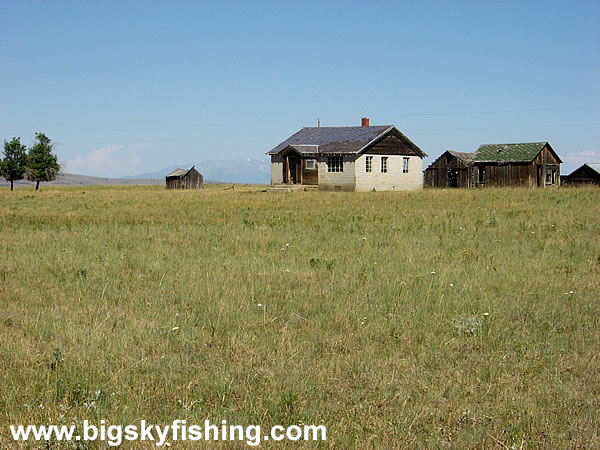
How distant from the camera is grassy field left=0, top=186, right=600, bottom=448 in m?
4.23

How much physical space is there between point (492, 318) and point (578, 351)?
1146mm

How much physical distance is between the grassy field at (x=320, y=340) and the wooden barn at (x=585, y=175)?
4942 centimetres

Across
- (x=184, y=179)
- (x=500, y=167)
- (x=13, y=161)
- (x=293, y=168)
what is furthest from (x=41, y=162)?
(x=500, y=167)

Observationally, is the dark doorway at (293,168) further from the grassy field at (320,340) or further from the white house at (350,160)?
the grassy field at (320,340)

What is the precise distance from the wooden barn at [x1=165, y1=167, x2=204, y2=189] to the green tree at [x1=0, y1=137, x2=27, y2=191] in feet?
95.7

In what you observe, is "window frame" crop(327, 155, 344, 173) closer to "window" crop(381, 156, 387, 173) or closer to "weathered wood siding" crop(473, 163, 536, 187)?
"window" crop(381, 156, 387, 173)

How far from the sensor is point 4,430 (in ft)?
13.1

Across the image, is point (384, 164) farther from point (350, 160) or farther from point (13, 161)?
point (13, 161)

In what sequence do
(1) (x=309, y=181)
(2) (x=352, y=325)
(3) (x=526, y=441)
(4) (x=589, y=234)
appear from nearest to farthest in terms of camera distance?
(3) (x=526, y=441) < (2) (x=352, y=325) < (4) (x=589, y=234) < (1) (x=309, y=181)

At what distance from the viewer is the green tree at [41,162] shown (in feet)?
259

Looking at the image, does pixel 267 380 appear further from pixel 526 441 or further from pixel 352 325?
pixel 526 441

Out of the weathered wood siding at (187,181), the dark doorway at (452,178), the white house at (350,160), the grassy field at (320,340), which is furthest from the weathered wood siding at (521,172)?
the grassy field at (320,340)

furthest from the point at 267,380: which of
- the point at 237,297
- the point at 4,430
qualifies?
the point at 237,297

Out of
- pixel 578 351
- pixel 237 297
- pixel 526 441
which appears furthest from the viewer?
pixel 237 297
